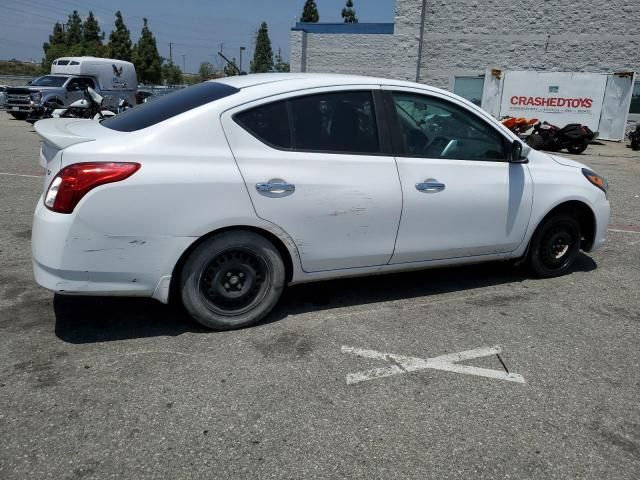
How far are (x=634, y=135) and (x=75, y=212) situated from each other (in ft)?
69.7

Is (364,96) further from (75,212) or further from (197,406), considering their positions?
(197,406)

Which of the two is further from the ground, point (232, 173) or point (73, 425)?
point (232, 173)

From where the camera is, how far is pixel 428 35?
2633 centimetres

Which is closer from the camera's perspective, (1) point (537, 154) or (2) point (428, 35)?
(1) point (537, 154)

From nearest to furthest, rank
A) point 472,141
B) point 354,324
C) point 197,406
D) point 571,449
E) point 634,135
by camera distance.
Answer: point 571,449 < point 197,406 < point 354,324 < point 472,141 < point 634,135

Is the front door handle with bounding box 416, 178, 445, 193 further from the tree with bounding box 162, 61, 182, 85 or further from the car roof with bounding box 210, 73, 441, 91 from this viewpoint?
the tree with bounding box 162, 61, 182, 85

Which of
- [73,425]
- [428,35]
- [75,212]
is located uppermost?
[428,35]

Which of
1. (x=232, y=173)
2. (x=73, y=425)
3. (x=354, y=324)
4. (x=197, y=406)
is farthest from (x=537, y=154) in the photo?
(x=73, y=425)

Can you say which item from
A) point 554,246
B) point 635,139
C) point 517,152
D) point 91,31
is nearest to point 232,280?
point 517,152

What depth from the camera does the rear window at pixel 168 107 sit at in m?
3.52

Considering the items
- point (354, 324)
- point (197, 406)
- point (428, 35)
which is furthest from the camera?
point (428, 35)

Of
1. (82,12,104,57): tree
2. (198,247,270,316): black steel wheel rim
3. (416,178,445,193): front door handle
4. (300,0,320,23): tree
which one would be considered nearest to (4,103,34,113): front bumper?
(198,247,270,316): black steel wheel rim

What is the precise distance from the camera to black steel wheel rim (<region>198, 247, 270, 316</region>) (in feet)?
11.6

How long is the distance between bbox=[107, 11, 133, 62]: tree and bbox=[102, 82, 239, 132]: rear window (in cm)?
6701
